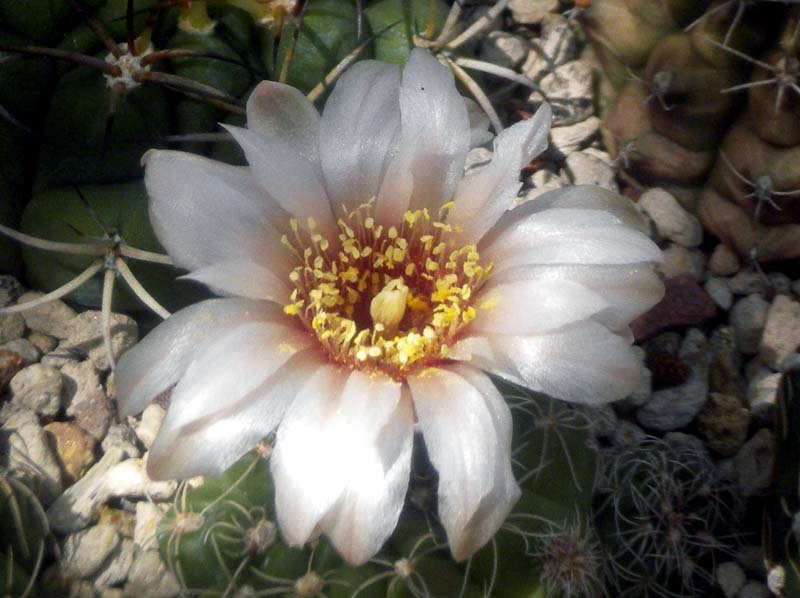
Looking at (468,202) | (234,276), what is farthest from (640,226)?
(234,276)

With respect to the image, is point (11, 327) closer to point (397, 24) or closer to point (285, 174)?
point (285, 174)

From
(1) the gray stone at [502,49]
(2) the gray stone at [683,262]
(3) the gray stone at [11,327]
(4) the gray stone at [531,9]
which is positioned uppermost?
(4) the gray stone at [531,9]

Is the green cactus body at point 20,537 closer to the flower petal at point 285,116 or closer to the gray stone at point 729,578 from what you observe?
the flower petal at point 285,116

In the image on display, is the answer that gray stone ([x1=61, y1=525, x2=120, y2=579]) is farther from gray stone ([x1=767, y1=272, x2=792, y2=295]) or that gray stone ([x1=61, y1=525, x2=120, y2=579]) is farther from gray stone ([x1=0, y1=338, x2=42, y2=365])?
gray stone ([x1=767, y1=272, x2=792, y2=295])

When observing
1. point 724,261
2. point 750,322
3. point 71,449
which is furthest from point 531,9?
point 71,449

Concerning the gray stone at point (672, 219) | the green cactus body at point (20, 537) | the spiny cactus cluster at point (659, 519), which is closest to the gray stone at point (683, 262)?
the gray stone at point (672, 219)

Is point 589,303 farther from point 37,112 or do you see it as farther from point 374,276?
point 37,112
